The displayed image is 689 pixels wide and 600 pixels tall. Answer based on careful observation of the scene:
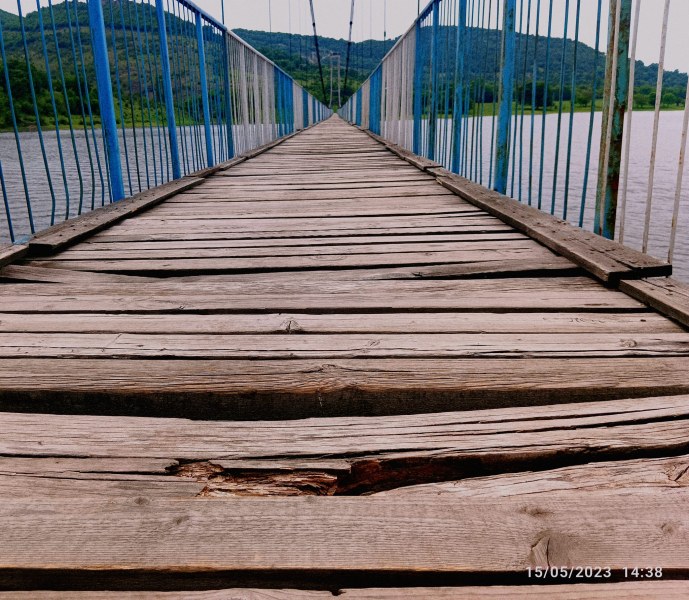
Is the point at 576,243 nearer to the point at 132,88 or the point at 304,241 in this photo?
the point at 304,241

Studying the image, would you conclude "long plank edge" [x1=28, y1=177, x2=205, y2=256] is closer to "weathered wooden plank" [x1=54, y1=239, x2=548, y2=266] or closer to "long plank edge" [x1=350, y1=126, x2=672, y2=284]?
"weathered wooden plank" [x1=54, y1=239, x2=548, y2=266]

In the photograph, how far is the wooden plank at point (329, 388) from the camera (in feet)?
3.08

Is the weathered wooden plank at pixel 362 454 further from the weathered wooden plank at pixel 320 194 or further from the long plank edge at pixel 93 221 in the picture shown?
the weathered wooden plank at pixel 320 194

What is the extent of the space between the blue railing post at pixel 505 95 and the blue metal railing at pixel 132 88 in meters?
1.90

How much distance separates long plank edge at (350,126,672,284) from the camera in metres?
1.46

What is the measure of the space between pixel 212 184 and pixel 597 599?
12.0 feet

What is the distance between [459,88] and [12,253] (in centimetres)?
308

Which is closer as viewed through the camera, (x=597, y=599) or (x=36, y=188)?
(x=597, y=599)

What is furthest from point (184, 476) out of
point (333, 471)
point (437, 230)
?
point (437, 230)

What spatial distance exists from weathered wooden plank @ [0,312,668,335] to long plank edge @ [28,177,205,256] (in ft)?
2.11

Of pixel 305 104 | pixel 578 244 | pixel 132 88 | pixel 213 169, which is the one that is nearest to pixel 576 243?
pixel 578 244

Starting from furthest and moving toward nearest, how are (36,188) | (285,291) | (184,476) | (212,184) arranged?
1. (36,188)
2. (212,184)
3. (285,291)
4. (184,476)

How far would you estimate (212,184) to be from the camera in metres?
3.84

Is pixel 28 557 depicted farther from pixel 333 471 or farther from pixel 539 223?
pixel 539 223
